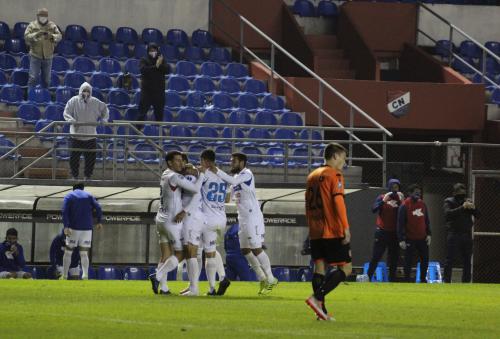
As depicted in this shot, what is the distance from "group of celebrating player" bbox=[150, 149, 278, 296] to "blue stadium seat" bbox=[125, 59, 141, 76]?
12.4m

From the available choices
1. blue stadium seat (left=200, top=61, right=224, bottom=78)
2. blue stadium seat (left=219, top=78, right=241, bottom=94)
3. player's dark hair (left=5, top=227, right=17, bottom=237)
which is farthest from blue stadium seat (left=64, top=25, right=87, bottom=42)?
player's dark hair (left=5, top=227, right=17, bottom=237)

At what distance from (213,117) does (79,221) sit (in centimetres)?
615

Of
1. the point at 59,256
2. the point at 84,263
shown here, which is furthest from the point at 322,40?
the point at 84,263

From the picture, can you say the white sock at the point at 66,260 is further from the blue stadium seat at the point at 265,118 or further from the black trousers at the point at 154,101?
the blue stadium seat at the point at 265,118

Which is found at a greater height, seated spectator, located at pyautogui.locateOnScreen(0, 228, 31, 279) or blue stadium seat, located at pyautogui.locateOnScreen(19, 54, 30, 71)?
blue stadium seat, located at pyautogui.locateOnScreen(19, 54, 30, 71)

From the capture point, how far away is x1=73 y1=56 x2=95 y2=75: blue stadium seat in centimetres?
3173

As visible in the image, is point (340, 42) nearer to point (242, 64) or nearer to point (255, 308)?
point (242, 64)

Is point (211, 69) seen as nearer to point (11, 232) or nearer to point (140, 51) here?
point (140, 51)

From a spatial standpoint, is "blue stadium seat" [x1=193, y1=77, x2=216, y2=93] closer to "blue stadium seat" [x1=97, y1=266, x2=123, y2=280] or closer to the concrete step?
the concrete step

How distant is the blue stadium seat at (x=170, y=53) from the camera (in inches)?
1323

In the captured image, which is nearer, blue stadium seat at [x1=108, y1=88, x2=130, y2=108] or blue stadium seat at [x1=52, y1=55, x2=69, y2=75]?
blue stadium seat at [x1=108, y1=88, x2=130, y2=108]

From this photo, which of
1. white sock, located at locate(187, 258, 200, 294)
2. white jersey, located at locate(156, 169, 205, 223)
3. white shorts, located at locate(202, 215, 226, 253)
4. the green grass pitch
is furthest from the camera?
white shorts, located at locate(202, 215, 226, 253)

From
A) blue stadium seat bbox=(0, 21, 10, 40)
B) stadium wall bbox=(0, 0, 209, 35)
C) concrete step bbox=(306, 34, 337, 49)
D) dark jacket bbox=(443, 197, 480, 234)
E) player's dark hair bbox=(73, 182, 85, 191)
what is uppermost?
stadium wall bbox=(0, 0, 209, 35)

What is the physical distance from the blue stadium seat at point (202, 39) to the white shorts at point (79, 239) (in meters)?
10.3
